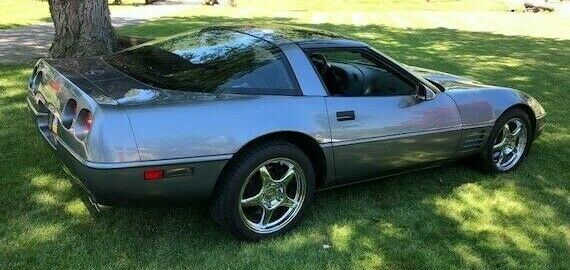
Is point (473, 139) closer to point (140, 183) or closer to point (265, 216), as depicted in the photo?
point (265, 216)

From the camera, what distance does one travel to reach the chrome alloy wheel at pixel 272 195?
134 inches

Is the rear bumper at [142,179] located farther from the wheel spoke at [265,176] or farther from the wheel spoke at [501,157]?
the wheel spoke at [501,157]

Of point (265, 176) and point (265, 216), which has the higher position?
point (265, 176)

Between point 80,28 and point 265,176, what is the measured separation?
4.30m

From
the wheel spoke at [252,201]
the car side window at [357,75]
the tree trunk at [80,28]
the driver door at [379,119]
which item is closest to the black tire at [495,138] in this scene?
the driver door at [379,119]

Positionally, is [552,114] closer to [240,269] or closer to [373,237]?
[373,237]

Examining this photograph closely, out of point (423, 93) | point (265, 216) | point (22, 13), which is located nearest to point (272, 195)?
point (265, 216)

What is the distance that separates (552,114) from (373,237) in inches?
164

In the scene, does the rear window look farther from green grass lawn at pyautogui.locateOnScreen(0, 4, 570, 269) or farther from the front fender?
the front fender

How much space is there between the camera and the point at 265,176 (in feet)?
11.2

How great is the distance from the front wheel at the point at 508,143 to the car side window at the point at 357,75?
110cm

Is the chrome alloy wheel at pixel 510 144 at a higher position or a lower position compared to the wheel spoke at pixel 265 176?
lower

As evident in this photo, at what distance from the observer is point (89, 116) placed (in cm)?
295

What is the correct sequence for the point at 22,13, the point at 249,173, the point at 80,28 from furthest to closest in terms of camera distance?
the point at 22,13
the point at 80,28
the point at 249,173
